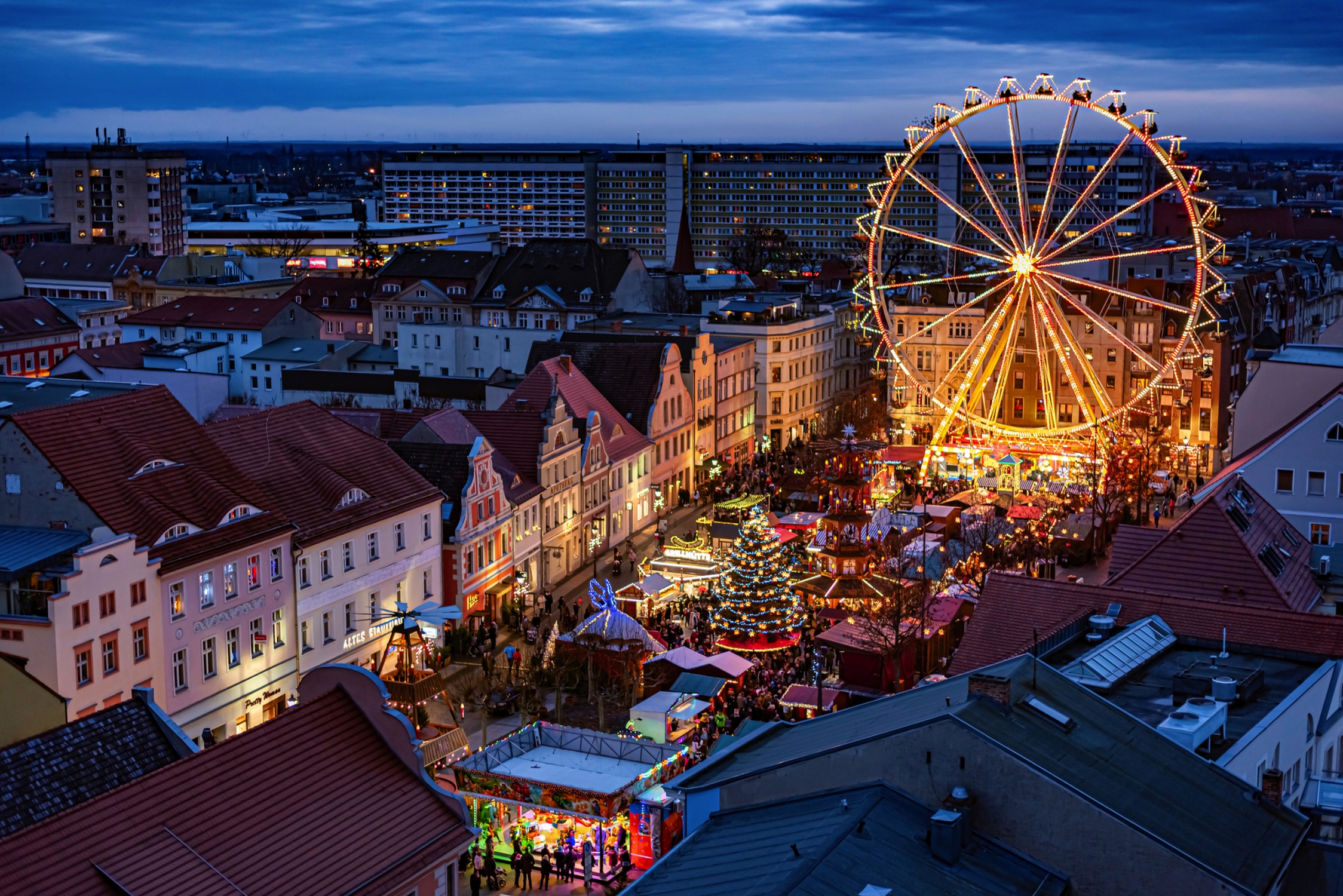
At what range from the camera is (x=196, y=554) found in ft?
132

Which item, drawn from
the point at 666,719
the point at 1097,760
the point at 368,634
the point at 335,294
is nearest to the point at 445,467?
the point at 368,634

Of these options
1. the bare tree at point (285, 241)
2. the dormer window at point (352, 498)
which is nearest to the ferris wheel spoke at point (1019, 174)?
the dormer window at point (352, 498)

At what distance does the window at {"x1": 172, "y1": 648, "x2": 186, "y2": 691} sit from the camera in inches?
1561

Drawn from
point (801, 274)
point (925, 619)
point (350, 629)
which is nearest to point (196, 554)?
point (350, 629)

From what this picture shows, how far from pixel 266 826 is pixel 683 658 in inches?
847

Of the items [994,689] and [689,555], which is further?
[689,555]

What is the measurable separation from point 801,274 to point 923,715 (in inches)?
5200

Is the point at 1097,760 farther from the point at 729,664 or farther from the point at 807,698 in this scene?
the point at 729,664

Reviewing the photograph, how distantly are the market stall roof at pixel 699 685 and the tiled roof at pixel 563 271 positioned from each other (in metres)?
61.7

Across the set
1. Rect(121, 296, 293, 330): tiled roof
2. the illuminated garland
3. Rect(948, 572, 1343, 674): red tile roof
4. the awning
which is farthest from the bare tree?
Rect(948, 572, 1343, 674): red tile roof

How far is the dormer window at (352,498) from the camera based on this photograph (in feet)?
154

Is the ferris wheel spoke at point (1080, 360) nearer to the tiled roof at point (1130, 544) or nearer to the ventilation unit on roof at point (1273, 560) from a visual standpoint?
the tiled roof at point (1130, 544)

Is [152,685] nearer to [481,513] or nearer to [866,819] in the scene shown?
[481,513]

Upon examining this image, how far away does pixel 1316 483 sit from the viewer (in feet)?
168
